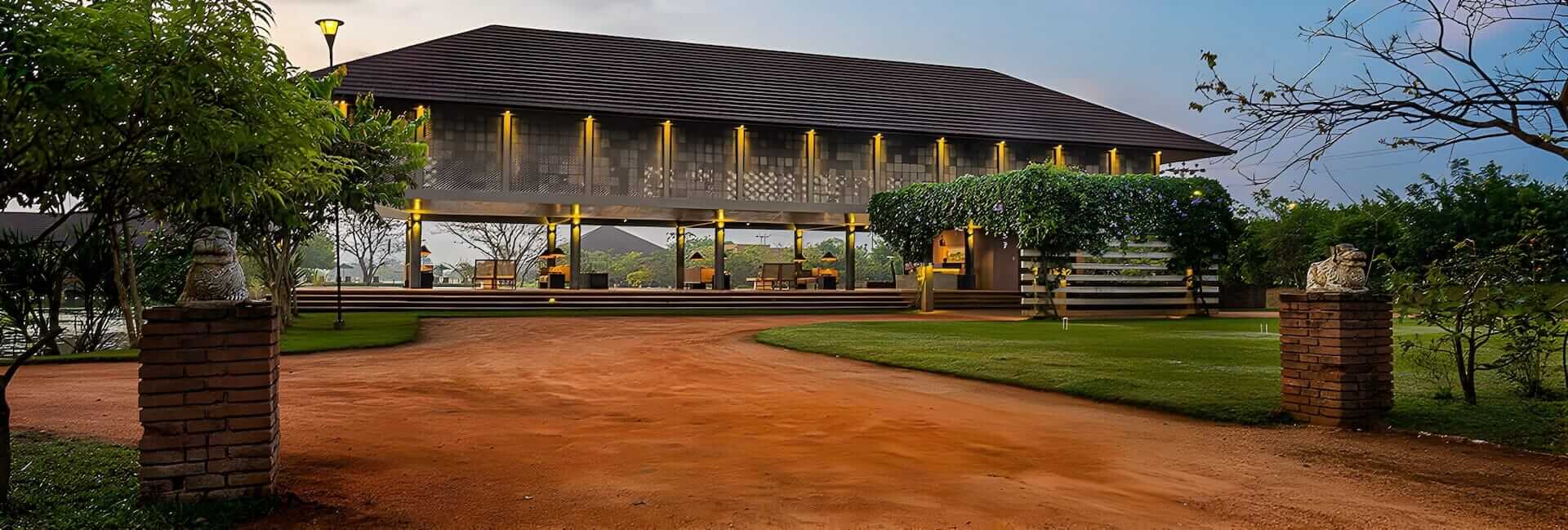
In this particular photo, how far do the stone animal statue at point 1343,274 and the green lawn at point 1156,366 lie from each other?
3.15ft

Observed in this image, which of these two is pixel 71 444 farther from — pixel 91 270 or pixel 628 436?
pixel 91 270

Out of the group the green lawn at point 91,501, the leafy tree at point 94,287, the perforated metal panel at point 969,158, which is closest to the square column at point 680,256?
the perforated metal panel at point 969,158

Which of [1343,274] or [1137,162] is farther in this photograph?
[1137,162]

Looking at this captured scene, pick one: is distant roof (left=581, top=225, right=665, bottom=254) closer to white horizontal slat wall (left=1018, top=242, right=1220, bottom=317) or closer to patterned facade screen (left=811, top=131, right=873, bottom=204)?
patterned facade screen (left=811, top=131, right=873, bottom=204)

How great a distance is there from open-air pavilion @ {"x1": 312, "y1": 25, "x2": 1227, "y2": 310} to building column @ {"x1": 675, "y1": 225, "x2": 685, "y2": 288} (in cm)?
6

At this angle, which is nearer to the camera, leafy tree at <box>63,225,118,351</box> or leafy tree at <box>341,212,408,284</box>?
leafy tree at <box>63,225,118,351</box>

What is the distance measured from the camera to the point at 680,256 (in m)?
29.2

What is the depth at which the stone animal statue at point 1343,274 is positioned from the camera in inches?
253

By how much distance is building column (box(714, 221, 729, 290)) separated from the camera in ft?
91.7

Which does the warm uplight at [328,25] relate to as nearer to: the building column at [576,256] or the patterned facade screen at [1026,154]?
the building column at [576,256]

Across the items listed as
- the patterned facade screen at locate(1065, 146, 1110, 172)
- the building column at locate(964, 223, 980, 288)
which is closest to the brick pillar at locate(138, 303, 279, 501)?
the building column at locate(964, 223, 980, 288)

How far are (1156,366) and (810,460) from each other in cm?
568

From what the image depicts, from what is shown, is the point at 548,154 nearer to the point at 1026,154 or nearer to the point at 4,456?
the point at 1026,154

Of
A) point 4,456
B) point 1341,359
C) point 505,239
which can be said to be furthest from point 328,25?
point 505,239
